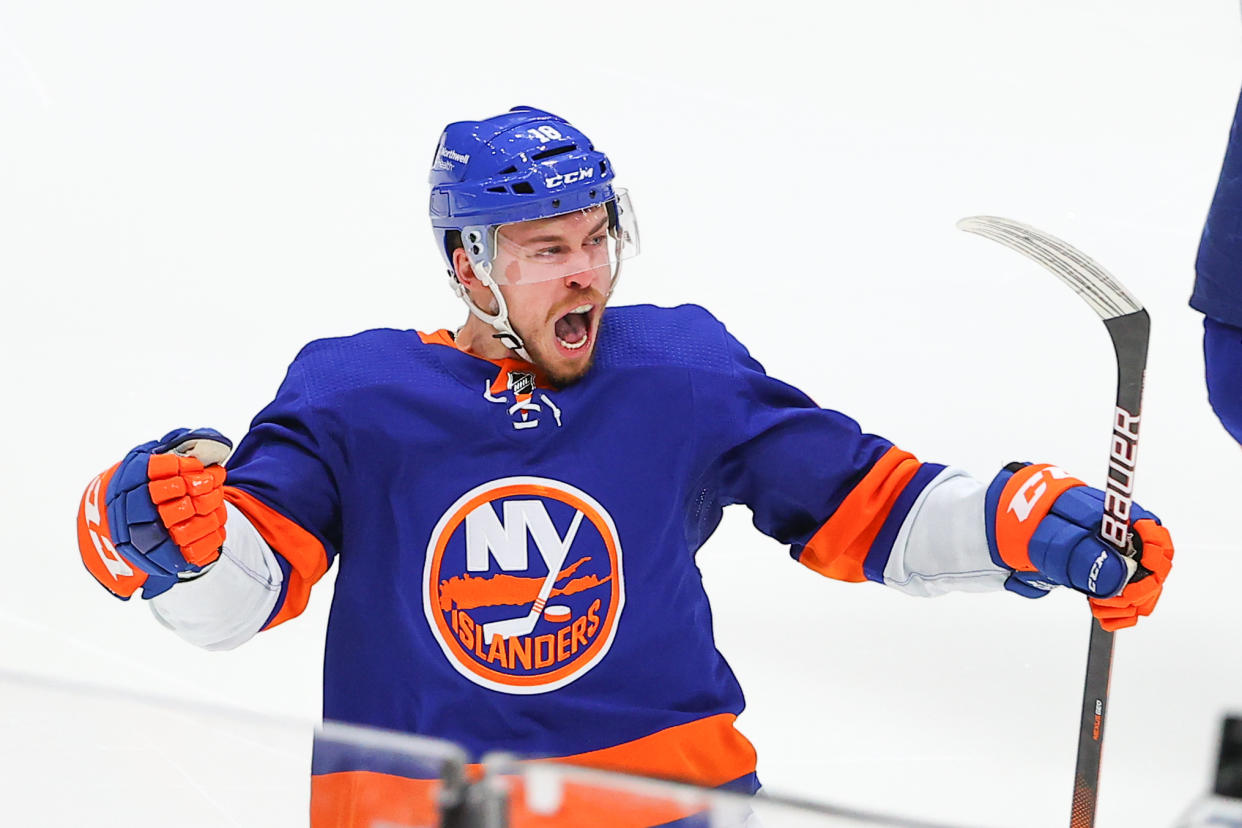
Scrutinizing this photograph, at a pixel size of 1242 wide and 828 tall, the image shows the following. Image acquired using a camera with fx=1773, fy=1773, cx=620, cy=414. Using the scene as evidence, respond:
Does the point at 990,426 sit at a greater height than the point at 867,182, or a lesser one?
lesser

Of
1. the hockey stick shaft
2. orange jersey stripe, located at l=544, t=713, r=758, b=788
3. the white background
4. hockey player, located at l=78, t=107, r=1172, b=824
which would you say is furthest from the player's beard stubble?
the white background

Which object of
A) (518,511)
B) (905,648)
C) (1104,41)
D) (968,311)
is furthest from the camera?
(1104,41)

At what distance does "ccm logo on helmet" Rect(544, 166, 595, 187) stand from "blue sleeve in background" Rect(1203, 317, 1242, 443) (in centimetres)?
84

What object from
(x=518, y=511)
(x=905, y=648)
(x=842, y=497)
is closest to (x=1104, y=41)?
(x=905, y=648)

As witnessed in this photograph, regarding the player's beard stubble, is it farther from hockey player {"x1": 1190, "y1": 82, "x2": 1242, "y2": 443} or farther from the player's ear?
hockey player {"x1": 1190, "y1": 82, "x2": 1242, "y2": 443}

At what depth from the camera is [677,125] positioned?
4375 millimetres

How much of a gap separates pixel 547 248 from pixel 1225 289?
0.89 metres

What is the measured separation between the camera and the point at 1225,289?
224cm

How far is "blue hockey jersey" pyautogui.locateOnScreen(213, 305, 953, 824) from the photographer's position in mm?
2367

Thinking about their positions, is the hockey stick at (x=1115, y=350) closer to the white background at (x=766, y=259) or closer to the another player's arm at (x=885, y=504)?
the another player's arm at (x=885, y=504)

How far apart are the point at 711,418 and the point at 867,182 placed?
1.92 metres

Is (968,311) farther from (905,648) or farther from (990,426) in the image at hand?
(905,648)

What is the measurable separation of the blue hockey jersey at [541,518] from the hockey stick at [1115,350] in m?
0.28

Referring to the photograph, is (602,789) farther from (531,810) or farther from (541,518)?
(541,518)
